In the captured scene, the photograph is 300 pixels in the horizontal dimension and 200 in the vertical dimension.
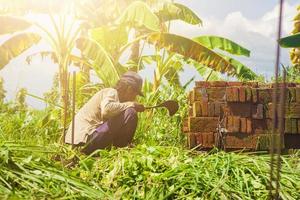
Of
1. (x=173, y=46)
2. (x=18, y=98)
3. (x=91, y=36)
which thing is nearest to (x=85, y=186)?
(x=173, y=46)

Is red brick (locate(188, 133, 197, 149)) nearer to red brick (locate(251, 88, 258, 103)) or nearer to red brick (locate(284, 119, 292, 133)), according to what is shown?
red brick (locate(251, 88, 258, 103))

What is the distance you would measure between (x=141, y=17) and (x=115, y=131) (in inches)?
115

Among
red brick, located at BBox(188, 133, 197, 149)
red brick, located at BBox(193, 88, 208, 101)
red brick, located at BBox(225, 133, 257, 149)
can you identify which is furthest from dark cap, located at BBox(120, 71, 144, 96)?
red brick, located at BBox(225, 133, 257, 149)

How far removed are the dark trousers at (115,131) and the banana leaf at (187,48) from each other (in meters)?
2.55

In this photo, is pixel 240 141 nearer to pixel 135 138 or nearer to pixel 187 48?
pixel 135 138

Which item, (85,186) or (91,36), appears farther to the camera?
(91,36)

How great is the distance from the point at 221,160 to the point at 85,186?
0.86 meters

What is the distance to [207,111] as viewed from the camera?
15.3ft

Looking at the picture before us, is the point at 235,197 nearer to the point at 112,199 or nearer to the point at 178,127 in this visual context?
the point at 112,199

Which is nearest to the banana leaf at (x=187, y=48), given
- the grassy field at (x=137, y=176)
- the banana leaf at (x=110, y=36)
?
the banana leaf at (x=110, y=36)

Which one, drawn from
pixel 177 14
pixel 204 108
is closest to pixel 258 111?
pixel 204 108

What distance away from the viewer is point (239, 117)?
15.3 feet

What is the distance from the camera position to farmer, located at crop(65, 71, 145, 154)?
497 centimetres

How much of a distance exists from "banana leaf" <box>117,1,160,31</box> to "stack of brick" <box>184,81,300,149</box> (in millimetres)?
2978
